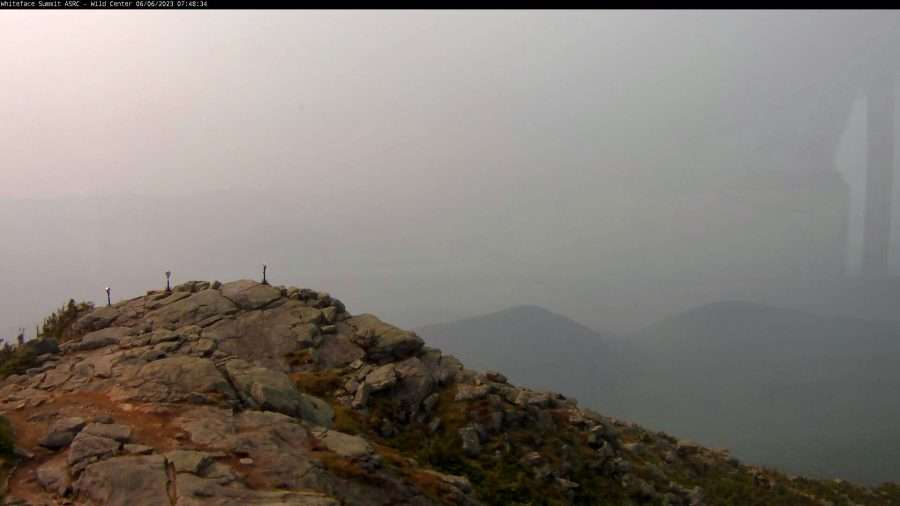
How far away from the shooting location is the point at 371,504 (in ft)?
45.9

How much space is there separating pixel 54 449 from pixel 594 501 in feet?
58.6

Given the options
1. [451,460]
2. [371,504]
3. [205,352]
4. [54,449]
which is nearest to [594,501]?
[451,460]

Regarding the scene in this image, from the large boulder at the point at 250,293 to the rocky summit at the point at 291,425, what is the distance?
0.10 metres

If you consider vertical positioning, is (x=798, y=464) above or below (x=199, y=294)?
below

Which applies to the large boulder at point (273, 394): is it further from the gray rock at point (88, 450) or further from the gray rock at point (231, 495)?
the gray rock at point (231, 495)

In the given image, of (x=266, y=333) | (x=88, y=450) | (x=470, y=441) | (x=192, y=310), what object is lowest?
(x=470, y=441)

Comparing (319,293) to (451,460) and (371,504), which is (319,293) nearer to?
(451,460)

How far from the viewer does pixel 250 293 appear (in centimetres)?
2891

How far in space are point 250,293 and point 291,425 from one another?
14.2 meters

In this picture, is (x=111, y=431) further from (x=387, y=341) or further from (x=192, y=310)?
(x=192, y=310)

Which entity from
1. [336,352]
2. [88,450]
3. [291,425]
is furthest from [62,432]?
[336,352]

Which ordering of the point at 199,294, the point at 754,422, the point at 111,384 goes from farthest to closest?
the point at 754,422 → the point at 199,294 → the point at 111,384

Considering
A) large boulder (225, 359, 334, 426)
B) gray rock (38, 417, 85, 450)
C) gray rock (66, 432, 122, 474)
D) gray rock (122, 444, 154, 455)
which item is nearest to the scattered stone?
large boulder (225, 359, 334, 426)

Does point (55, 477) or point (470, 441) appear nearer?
point (55, 477)
